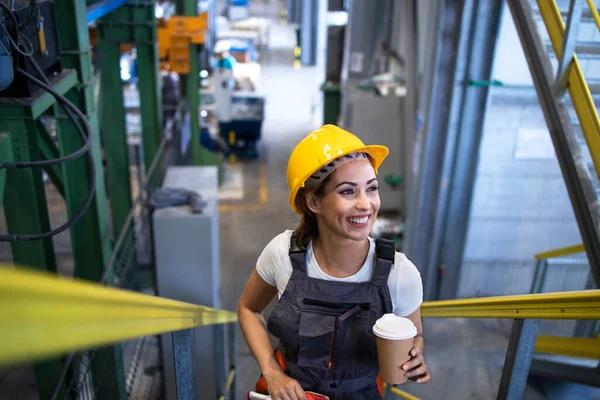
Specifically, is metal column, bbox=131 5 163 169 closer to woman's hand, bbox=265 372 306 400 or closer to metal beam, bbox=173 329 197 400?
woman's hand, bbox=265 372 306 400

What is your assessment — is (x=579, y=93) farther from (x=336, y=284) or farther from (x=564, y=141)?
(x=336, y=284)

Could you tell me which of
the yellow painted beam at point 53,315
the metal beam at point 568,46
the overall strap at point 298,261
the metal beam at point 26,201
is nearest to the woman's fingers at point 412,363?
the overall strap at point 298,261

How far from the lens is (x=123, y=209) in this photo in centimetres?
685

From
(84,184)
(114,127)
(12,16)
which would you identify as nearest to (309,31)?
(114,127)

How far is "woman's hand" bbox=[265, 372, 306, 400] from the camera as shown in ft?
7.13

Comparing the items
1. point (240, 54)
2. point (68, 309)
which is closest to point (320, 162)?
point (68, 309)

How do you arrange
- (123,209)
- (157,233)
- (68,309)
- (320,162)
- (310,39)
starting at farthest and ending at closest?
(310,39) < (123,209) < (157,233) < (320,162) < (68,309)

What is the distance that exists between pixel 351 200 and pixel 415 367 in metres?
0.65

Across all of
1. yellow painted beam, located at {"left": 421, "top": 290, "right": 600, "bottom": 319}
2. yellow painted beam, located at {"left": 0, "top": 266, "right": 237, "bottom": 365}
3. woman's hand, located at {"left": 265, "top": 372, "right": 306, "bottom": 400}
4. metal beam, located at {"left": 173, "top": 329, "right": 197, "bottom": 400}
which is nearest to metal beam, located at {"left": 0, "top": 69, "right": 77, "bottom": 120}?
metal beam, located at {"left": 173, "top": 329, "right": 197, "bottom": 400}

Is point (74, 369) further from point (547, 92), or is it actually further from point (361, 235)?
point (547, 92)

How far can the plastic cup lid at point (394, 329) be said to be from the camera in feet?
6.35

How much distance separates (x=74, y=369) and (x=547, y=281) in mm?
4190

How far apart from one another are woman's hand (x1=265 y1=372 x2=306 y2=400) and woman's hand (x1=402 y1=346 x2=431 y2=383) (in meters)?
0.41

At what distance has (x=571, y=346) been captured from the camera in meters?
3.99
